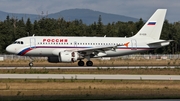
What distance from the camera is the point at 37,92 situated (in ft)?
84.6

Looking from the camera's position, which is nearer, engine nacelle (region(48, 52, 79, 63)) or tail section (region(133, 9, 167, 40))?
engine nacelle (region(48, 52, 79, 63))

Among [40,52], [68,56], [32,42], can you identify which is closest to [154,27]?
[68,56]

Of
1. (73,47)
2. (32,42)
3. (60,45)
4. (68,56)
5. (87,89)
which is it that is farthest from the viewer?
(73,47)

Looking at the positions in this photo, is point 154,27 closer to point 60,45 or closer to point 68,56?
point 60,45

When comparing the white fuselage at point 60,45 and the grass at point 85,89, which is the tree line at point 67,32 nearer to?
the white fuselage at point 60,45

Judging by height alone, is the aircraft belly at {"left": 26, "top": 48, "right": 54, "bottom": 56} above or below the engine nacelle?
above

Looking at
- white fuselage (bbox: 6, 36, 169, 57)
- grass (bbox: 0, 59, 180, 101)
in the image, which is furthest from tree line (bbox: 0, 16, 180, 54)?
grass (bbox: 0, 59, 180, 101)

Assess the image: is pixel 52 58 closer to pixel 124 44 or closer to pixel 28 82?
pixel 124 44

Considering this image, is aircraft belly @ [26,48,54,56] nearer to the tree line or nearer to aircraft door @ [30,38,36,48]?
aircraft door @ [30,38,36,48]

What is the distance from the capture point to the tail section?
60531 mm

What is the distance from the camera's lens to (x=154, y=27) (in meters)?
61.2

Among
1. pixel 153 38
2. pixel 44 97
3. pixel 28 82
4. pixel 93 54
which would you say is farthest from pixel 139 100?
pixel 153 38

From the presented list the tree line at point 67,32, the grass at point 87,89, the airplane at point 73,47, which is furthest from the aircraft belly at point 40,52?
the tree line at point 67,32

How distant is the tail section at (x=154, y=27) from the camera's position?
6053 cm
